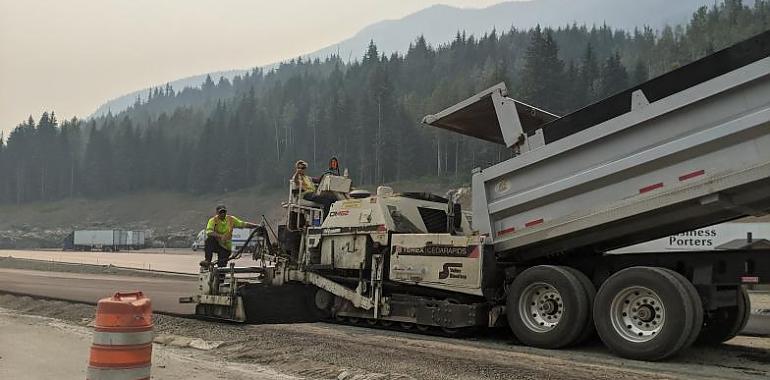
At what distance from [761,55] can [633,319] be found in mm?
2867

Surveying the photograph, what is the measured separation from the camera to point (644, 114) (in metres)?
6.71

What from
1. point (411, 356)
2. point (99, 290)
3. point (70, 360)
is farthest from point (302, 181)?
point (99, 290)

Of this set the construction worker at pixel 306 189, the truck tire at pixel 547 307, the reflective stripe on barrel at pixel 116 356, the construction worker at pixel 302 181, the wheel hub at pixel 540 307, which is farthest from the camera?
the construction worker at pixel 302 181

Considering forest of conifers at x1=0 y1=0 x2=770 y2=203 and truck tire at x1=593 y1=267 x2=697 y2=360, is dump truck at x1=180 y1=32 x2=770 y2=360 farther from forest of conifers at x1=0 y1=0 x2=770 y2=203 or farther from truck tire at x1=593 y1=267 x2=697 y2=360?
forest of conifers at x1=0 y1=0 x2=770 y2=203

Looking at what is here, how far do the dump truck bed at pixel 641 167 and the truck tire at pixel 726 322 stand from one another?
3.53 feet

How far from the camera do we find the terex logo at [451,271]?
8.06 meters

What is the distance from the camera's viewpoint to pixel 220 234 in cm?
1071

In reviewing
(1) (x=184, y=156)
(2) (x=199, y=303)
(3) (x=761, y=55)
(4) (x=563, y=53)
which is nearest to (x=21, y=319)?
(2) (x=199, y=303)

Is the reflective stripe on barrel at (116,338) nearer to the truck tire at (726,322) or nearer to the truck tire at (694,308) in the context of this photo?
the truck tire at (694,308)

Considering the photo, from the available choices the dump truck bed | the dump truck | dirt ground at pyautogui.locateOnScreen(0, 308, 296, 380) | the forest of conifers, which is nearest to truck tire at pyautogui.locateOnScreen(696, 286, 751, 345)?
the dump truck

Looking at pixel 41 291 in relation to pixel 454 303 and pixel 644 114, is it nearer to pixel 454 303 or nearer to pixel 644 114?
pixel 454 303

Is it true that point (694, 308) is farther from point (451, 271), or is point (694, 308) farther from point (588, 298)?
point (451, 271)

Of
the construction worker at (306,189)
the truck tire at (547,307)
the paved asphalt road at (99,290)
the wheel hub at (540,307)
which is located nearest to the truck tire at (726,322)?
the truck tire at (547,307)

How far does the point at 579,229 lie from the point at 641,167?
98 cm
